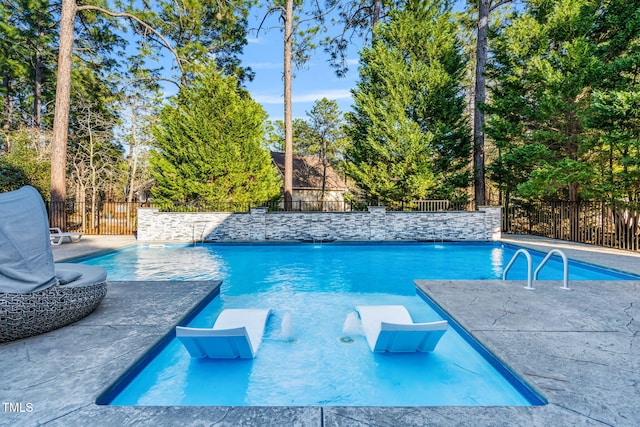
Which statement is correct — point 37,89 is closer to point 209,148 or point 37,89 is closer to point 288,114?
point 209,148

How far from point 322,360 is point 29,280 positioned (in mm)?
2927

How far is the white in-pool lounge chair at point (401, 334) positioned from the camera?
10.5 feet

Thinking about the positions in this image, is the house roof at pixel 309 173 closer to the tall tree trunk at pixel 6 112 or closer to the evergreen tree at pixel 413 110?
the evergreen tree at pixel 413 110

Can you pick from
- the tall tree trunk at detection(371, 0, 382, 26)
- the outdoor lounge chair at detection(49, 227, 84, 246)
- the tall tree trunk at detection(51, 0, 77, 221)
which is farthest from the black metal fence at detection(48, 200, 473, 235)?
the tall tree trunk at detection(371, 0, 382, 26)

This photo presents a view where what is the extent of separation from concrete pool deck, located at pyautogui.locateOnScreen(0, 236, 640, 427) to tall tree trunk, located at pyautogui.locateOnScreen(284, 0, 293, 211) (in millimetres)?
9933

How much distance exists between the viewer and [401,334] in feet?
11.0

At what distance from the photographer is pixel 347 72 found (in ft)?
58.2

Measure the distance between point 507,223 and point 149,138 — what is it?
19176mm

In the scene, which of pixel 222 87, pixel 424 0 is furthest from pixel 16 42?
pixel 424 0

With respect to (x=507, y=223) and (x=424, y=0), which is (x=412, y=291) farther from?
(x=424, y=0)

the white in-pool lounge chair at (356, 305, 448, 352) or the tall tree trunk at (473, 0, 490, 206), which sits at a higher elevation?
the tall tree trunk at (473, 0, 490, 206)

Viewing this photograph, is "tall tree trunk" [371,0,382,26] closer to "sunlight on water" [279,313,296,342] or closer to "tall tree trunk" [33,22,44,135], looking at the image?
"sunlight on water" [279,313,296,342]

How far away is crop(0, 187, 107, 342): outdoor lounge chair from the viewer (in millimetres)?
2824

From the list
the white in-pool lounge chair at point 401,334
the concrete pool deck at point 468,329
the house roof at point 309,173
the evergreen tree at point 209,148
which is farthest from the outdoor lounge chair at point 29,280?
the house roof at point 309,173
